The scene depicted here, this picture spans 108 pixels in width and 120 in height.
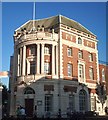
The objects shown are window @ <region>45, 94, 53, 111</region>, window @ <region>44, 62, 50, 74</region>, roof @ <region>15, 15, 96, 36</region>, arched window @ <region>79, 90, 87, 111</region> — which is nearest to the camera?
window @ <region>45, 94, 53, 111</region>

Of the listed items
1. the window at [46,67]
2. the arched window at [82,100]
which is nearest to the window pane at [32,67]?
the window at [46,67]

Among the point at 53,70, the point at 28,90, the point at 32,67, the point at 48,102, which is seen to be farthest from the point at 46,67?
the point at 48,102

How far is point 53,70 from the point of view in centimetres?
2505

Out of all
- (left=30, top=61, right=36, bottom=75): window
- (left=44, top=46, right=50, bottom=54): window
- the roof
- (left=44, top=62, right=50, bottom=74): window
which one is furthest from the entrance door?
the roof

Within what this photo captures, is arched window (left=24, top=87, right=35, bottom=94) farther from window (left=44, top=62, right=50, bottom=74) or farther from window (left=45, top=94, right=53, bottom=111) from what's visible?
window (left=44, top=62, right=50, bottom=74)

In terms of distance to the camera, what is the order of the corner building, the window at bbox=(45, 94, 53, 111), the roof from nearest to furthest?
1. the window at bbox=(45, 94, 53, 111)
2. the corner building
3. the roof

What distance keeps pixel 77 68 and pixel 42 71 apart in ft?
12.9

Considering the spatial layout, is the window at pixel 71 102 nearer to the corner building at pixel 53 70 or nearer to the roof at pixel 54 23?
the corner building at pixel 53 70

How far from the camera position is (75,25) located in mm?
28969

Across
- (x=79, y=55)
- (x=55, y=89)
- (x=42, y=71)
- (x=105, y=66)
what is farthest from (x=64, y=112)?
(x=105, y=66)

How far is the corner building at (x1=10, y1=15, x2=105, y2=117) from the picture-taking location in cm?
2448

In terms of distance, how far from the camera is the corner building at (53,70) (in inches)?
964

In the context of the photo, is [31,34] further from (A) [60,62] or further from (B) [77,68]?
(B) [77,68]

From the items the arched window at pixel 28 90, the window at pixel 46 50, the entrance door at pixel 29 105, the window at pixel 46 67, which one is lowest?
the entrance door at pixel 29 105
